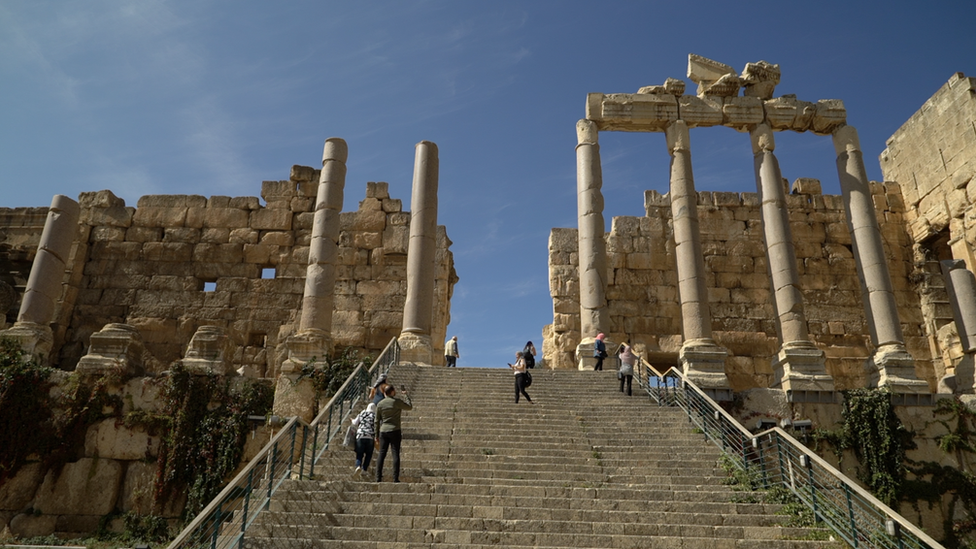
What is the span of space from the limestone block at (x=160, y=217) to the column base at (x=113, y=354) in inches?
288

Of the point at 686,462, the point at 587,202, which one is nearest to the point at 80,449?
the point at 686,462

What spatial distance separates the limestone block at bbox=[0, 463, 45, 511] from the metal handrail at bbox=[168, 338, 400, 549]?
146 inches

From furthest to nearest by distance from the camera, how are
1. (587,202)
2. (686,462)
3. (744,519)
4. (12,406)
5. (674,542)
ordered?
(587,202)
(12,406)
(686,462)
(744,519)
(674,542)

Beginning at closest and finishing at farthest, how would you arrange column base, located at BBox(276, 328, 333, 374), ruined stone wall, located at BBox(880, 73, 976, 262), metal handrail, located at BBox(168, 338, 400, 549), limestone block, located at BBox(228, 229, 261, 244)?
1. metal handrail, located at BBox(168, 338, 400, 549)
2. column base, located at BBox(276, 328, 333, 374)
3. ruined stone wall, located at BBox(880, 73, 976, 262)
4. limestone block, located at BBox(228, 229, 261, 244)

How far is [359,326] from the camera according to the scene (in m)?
20.9

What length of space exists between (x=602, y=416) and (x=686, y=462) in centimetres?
232

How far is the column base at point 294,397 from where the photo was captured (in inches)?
595

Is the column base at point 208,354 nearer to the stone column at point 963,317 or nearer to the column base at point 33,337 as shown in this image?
the column base at point 33,337

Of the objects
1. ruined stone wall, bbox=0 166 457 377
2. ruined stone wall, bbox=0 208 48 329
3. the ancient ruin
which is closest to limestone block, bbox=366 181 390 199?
ruined stone wall, bbox=0 166 457 377

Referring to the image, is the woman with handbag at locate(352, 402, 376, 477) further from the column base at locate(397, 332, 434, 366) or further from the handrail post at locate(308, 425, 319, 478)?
the column base at locate(397, 332, 434, 366)

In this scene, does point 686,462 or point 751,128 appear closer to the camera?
point 686,462

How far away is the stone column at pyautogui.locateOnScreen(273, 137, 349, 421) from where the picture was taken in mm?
15367

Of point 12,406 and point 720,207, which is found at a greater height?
point 720,207

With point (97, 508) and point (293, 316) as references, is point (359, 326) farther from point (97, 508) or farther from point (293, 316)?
point (97, 508)
